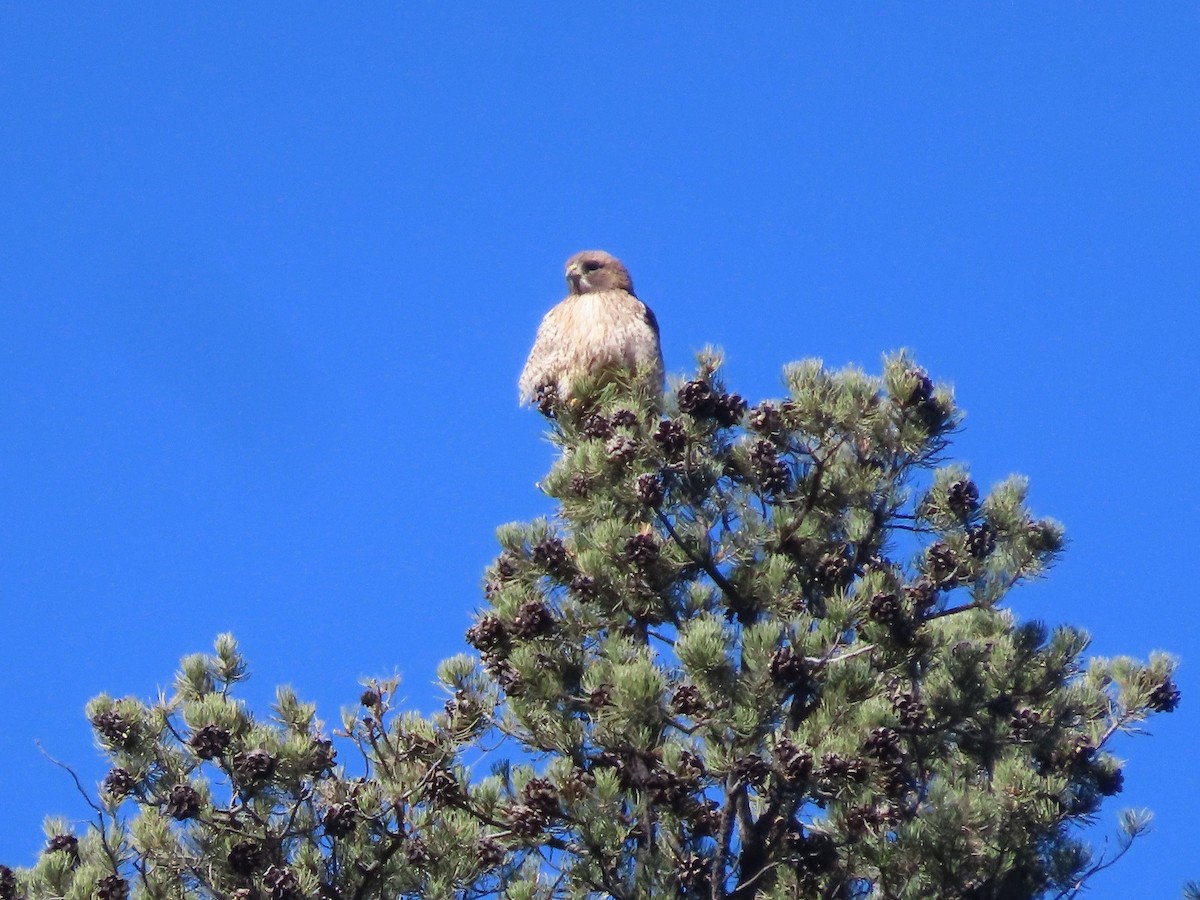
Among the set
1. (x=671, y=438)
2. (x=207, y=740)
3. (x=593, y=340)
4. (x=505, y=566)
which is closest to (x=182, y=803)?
(x=207, y=740)

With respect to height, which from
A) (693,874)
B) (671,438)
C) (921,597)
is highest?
(671,438)

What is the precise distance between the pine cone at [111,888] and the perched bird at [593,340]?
11.4ft

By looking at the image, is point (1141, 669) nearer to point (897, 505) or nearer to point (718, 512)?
point (897, 505)

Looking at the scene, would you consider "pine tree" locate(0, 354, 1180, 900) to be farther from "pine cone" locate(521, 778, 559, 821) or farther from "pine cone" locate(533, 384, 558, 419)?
"pine cone" locate(533, 384, 558, 419)

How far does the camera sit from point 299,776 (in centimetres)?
545

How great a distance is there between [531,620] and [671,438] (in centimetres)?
81

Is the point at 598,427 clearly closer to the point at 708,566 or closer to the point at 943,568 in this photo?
the point at 708,566

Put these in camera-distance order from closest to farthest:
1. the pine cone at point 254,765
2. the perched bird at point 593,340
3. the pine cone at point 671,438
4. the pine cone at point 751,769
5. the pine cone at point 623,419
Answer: the pine cone at point 751,769 < the pine cone at point 254,765 < the pine cone at point 671,438 < the pine cone at point 623,419 < the perched bird at point 593,340

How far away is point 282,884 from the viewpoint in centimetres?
515

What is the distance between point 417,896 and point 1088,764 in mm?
2265

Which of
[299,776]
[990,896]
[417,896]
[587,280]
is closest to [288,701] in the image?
[299,776]

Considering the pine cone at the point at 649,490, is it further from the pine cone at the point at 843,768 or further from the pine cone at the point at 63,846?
the pine cone at the point at 63,846

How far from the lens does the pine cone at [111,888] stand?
203 inches

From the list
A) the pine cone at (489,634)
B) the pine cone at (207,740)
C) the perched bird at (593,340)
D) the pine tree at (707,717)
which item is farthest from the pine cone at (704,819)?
the perched bird at (593,340)
